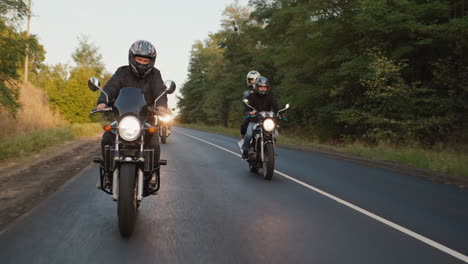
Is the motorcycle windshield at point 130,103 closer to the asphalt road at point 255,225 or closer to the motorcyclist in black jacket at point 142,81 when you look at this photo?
the motorcyclist in black jacket at point 142,81

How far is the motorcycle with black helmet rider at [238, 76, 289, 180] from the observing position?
337 inches

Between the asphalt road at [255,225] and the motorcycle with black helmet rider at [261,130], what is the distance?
697 mm

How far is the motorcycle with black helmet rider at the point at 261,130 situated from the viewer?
8570mm

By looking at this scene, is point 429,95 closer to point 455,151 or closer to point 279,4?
point 455,151

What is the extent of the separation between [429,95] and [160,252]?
49.4ft

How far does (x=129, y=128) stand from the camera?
4.27 m

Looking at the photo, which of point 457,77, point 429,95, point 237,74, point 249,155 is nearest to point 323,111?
point 429,95

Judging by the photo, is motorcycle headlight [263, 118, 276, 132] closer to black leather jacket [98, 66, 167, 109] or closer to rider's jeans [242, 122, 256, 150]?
rider's jeans [242, 122, 256, 150]

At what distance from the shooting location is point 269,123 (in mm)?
8586

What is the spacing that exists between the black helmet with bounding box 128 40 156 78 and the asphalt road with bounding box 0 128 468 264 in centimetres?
196

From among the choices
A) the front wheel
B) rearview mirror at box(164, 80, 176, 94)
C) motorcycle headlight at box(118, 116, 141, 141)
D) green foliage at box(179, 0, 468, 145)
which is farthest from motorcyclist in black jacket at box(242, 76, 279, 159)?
green foliage at box(179, 0, 468, 145)

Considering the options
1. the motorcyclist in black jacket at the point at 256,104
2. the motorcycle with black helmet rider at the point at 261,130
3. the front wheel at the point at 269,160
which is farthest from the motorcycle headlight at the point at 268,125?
the motorcyclist in black jacket at the point at 256,104

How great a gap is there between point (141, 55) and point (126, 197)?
1869mm

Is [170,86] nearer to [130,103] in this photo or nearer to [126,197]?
[130,103]
